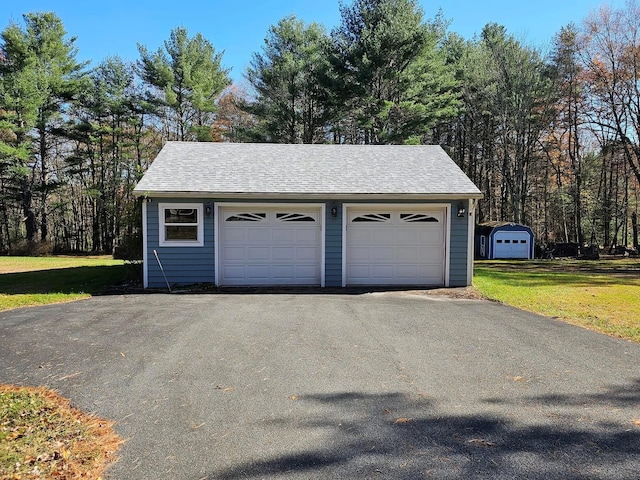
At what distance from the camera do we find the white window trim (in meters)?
10.4

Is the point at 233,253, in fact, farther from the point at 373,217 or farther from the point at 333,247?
the point at 373,217

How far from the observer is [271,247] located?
11.0 meters

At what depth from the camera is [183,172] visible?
1133 centimetres

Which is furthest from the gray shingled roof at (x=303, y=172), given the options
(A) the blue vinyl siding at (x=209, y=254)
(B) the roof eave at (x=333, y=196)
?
(A) the blue vinyl siding at (x=209, y=254)

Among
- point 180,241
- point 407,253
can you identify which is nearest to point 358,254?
point 407,253

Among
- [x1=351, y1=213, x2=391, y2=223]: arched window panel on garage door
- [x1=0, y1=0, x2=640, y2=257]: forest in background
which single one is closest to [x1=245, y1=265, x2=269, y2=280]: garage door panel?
[x1=351, y1=213, x2=391, y2=223]: arched window panel on garage door

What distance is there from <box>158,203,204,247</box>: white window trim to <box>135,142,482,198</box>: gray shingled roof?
367 mm

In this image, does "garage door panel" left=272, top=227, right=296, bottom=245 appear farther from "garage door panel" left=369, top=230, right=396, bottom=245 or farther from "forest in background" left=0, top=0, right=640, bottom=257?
"forest in background" left=0, top=0, right=640, bottom=257

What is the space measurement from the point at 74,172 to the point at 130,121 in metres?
5.08

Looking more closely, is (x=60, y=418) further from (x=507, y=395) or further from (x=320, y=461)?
(x=507, y=395)

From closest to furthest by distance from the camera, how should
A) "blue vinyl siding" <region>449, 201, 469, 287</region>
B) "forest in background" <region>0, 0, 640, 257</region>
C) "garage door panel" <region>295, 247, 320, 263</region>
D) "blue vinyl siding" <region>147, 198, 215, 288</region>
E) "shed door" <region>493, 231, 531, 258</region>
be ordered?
"blue vinyl siding" <region>147, 198, 215, 288</region>, "blue vinyl siding" <region>449, 201, 469, 287</region>, "garage door panel" <region>295, 247, 320, 263</region>, "forest in background" <region>0, 0, 640, 257</region>, "shed door" <region>493, 231, 531, 258</region>

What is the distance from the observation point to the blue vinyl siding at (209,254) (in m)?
10.4

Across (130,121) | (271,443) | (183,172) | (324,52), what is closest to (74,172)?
(130,121)

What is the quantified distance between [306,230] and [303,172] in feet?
6.20
